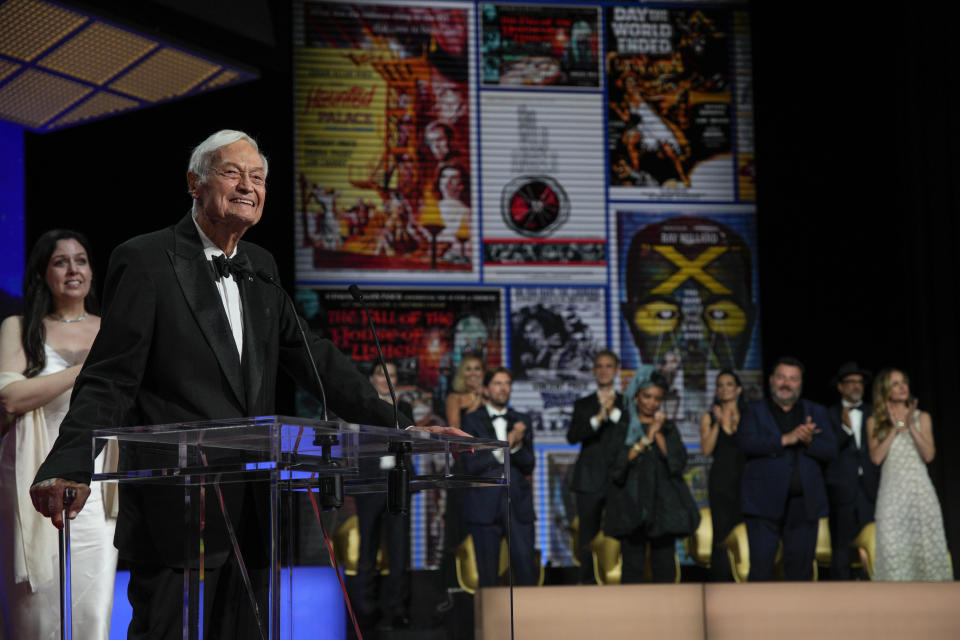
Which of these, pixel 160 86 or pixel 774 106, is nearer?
pixel 160 86

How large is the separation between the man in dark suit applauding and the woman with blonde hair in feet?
5.20

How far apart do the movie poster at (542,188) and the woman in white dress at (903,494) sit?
2363mm

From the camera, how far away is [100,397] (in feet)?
6.89

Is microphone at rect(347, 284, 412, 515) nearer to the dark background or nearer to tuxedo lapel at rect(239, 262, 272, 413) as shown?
tuxedo lapel at rect(239, 262, 272, 413)

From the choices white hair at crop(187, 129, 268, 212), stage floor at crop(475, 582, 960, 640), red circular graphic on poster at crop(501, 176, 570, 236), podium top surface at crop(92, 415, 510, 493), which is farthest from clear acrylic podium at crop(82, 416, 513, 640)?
red circular graphic on poster at crop(501, 176, 570, 236)

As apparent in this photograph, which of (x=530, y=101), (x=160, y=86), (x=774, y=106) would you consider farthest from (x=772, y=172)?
(x=160, y=86)

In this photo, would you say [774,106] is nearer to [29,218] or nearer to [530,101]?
[530,101]

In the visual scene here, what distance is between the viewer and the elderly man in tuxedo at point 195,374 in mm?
1820

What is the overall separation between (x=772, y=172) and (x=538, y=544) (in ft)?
9.96

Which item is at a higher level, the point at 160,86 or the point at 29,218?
the point at 160,86

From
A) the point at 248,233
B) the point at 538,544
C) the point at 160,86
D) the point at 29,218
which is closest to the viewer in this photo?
the point at 160,86

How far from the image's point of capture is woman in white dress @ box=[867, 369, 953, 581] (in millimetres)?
6199

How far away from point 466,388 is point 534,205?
1763 mm

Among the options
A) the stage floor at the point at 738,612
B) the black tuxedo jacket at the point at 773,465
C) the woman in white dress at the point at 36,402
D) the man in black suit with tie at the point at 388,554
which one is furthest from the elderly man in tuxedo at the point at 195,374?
the black tuxedo jacket at the point at 773,465
